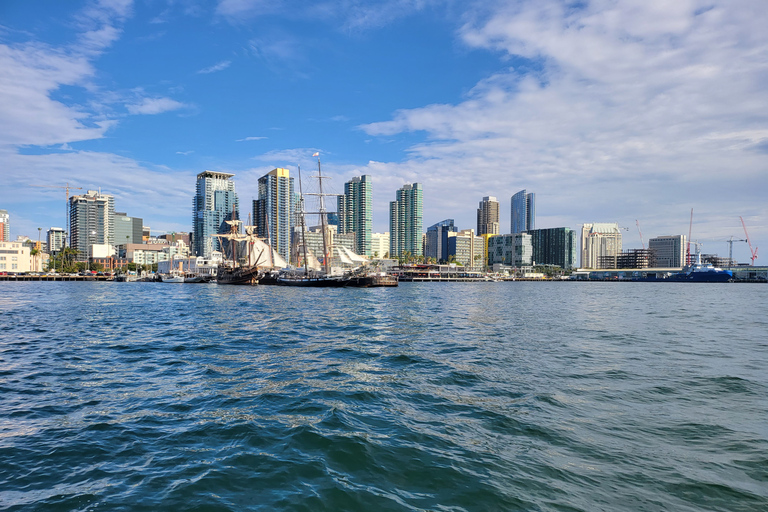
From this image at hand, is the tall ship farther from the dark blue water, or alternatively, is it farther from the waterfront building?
the waterfront building

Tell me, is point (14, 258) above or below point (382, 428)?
above

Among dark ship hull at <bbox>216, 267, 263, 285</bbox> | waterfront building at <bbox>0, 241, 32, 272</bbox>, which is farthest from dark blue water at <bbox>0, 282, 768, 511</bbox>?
waterfront building at <bbox>0, 241, 32, 272</bbox>

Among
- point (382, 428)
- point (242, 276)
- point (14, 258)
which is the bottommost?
point (242, 276)

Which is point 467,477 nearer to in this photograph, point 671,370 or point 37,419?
point 37,419

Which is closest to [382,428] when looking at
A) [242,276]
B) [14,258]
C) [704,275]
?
[242,276]

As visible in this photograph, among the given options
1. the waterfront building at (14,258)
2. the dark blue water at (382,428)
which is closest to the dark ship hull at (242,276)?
the waterfront building at (14,258)

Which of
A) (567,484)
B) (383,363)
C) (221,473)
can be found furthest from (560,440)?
(383,363)

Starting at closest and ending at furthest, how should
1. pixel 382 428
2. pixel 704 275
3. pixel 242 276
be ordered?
pixel 382 428 → pixel 242 276 → pixel 704 275

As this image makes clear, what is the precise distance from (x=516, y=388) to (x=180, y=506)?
10.7 metres

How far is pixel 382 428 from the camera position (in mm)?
10328

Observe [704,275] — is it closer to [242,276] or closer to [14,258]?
[242,276]

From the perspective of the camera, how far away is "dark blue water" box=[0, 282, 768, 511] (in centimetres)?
720

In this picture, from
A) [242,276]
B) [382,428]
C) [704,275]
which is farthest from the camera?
[704,275]

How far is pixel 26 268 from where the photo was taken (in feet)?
572
